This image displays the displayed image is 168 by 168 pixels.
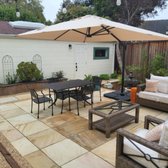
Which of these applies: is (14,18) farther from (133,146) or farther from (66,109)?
(133,146)

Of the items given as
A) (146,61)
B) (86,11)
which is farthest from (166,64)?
(86,11)

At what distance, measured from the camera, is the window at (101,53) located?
456 inches

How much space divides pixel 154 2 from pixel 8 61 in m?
11.9

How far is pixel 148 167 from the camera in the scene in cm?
249

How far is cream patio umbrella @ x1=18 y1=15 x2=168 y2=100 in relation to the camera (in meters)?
3.71

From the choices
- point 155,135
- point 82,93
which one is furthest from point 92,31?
point 155,135

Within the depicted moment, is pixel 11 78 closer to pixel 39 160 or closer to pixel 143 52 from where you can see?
pixel 39 160

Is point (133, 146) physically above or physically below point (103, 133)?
above

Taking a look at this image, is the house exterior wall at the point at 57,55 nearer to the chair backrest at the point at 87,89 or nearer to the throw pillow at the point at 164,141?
the chair backrest at the point at 87,89

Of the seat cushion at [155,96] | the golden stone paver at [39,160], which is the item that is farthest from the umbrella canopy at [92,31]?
the golden stone paver at [39,160]

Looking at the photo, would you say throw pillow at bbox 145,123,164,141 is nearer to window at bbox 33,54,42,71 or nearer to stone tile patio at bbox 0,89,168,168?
stone tile patio at bbox 0,89,168,168

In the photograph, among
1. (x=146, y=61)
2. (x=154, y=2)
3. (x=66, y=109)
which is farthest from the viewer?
(x=154, y=2)

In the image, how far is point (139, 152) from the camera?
2.58m

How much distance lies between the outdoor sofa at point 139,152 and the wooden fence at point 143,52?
7.15 meters
